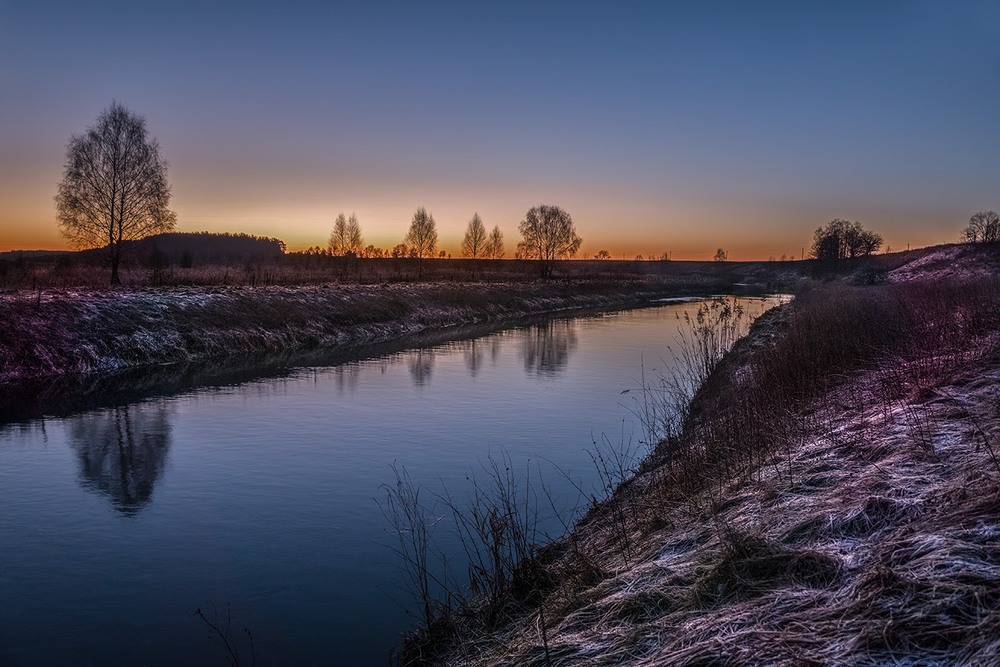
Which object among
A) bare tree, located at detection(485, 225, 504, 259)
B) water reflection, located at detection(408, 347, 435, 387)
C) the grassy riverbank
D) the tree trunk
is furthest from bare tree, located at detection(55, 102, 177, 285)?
bare tree, located at detection(485, 225, 504, 259)

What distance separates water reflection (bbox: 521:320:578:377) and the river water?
9.18ft

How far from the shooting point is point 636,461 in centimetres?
1194

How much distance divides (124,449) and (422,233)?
245 ft

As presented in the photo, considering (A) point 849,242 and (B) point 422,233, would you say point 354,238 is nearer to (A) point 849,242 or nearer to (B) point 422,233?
(B) point 422,233

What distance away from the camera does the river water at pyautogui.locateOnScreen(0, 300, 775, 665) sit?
247 inches

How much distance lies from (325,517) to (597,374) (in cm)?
1441

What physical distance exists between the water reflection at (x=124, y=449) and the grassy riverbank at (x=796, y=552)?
688cm

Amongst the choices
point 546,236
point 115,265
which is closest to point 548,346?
point 115,265

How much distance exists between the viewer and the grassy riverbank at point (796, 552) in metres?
3.55

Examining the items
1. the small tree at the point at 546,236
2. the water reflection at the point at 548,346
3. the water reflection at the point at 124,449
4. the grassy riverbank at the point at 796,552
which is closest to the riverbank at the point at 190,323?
the water reflection at the point at 548,346

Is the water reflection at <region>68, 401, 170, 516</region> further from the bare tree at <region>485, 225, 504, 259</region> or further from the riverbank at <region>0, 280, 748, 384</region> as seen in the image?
the bare tree at <region>485, 225, 504, 259</region>

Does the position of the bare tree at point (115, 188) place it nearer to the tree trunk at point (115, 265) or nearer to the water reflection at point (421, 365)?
the tree trunk at point (115, 265)

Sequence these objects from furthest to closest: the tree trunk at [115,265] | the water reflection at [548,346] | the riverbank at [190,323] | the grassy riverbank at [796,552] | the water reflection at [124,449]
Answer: the tree trunk at [115,265] → the water reflection at [548,346] → the riverbank at [190,323] → the water reflection at [124,449] → the grassy riverbank at [796,552]

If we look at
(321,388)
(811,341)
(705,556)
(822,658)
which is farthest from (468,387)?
(822,658)
